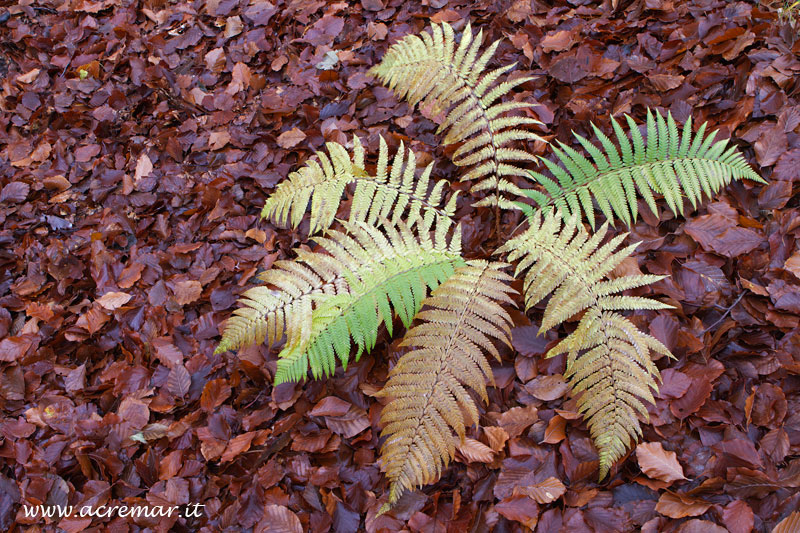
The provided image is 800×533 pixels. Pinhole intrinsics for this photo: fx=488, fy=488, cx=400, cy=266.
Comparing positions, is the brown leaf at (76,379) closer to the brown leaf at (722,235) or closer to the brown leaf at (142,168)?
the brown leaf at (142,168)

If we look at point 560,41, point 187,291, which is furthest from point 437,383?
point 560,41

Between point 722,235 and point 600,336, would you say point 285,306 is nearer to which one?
point 600,336

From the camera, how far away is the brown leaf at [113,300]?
2.77 m

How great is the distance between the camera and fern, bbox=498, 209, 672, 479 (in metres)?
1.69

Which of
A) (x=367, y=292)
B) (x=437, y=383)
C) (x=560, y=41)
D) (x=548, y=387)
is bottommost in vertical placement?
(x=548, y=387)

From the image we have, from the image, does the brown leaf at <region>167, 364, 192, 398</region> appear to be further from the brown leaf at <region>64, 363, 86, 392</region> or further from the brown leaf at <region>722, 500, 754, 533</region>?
the brown leaf at <region>722, 500, 754, 533</region>

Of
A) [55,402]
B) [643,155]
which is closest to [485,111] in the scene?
[643,155]

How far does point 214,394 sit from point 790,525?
227 cm

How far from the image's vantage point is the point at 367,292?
199 cm

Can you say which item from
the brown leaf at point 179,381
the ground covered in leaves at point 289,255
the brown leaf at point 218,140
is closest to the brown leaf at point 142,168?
the ground covered in leaves at point 289,255

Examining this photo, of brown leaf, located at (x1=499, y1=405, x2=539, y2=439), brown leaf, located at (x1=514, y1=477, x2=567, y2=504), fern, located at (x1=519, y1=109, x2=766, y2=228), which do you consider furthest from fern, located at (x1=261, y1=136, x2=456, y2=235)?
brown leaf, located at (x1=514, y1=477, x2=567, y2=504)

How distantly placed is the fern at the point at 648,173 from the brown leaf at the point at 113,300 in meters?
2.27

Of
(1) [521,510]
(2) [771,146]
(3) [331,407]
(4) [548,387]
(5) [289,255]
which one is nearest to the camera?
(1) [521,510]

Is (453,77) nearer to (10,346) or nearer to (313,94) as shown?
(313,94)
